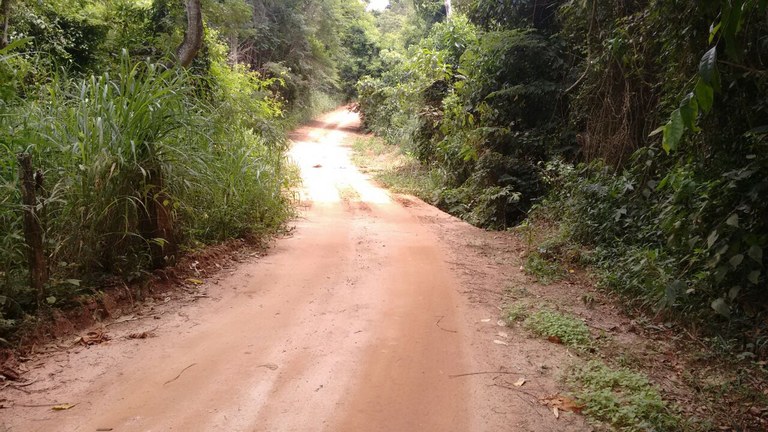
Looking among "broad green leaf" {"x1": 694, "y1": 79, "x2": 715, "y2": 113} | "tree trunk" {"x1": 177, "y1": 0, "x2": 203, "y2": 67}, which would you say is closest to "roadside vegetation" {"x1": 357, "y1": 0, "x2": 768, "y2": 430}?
"broad green leaf" {"x1": 694, "y1": 79, "x2": 715, "y2": 113}

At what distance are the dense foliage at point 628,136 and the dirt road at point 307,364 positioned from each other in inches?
65.6

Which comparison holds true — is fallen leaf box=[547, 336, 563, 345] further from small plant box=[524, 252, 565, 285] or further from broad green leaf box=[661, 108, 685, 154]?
broad green leaf box=[661, 108, 685, 154]

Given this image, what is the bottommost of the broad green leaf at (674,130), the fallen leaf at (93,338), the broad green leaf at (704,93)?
the fallen leaf at (93,338)

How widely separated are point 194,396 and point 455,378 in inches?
63.5

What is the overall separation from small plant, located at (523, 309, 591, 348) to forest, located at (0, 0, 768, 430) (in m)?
0.75

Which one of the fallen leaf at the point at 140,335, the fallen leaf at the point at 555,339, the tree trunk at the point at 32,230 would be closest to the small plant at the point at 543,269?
the fallen leaf at the point at 555,339

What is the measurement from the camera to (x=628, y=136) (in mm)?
6906

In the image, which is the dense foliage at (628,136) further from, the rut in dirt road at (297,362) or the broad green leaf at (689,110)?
the rut in dirt road at (297,362)

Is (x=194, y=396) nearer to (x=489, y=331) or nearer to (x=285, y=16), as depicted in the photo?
(x=489, y=331)

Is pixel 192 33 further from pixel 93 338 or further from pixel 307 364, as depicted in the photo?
pixel 307 364

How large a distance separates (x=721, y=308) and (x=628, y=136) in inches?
142

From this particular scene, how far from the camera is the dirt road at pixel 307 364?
2799 millimetres

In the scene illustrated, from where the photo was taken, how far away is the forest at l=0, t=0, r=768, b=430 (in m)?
3.84

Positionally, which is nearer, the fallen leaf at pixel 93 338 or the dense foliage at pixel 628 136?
the fallen leaf at pixel 93 338
